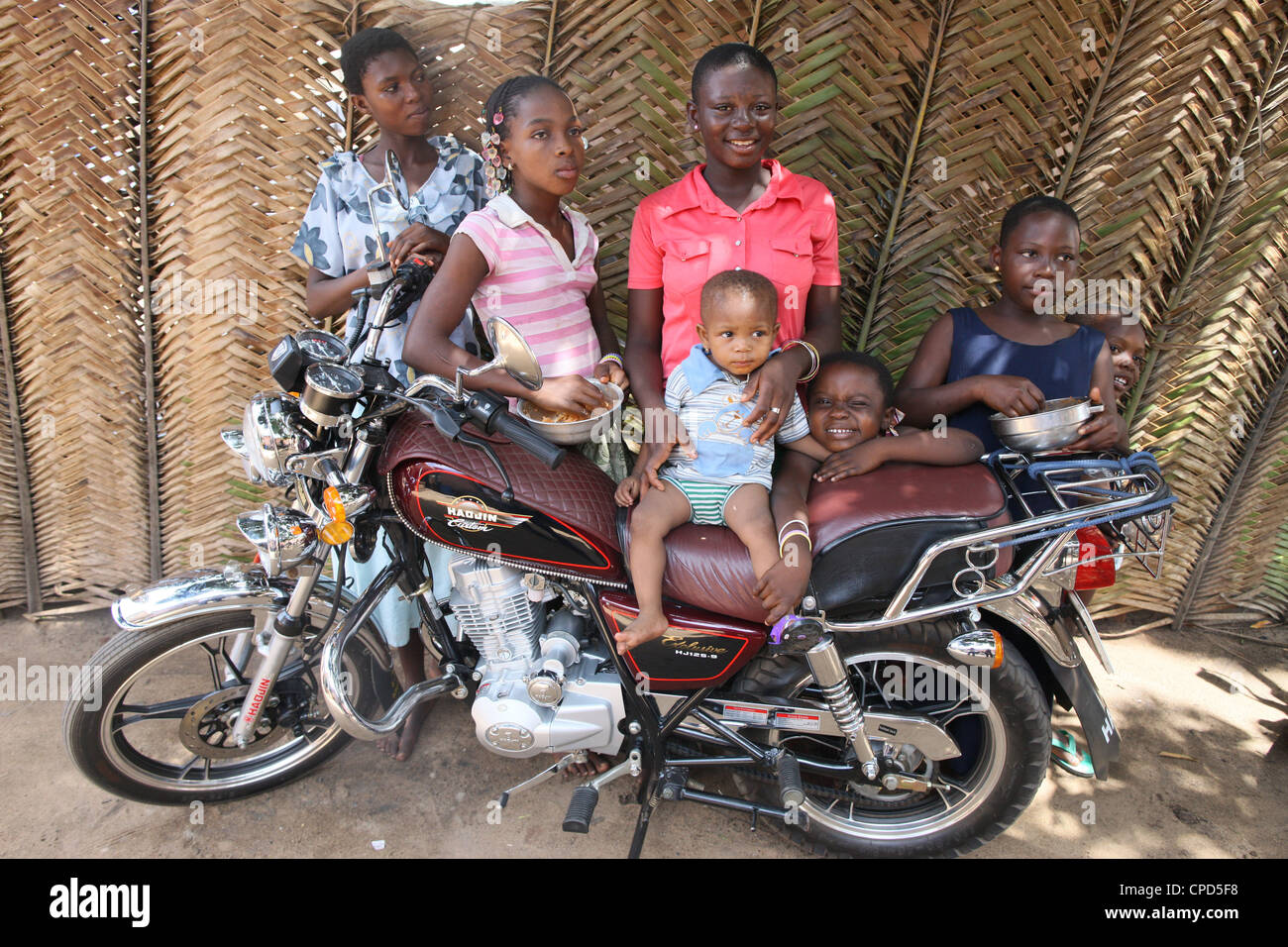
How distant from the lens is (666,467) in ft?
7.64

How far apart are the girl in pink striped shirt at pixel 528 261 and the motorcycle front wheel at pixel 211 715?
1061mm

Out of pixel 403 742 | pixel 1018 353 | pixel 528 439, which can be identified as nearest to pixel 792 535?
pixel 528 439

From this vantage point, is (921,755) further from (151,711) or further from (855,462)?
(151,711)

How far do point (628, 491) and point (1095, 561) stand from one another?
4.22ft

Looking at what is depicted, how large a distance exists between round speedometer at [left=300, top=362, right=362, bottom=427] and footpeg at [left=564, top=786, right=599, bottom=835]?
128cm

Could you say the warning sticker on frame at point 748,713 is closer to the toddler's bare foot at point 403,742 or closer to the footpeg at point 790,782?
the footpeg at point 790,782

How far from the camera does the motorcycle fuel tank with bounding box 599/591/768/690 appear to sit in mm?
2238

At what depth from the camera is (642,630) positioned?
2205mm

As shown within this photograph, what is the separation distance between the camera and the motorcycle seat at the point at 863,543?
2.12 meters

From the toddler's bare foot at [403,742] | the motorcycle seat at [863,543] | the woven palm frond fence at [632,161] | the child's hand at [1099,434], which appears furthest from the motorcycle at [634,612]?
the woven palm frond fence at [632,161]

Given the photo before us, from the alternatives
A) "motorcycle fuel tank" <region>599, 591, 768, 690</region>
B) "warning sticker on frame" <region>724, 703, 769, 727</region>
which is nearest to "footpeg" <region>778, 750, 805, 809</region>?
"warning sticker on frame" <region>724, 703, 769, 727</region>

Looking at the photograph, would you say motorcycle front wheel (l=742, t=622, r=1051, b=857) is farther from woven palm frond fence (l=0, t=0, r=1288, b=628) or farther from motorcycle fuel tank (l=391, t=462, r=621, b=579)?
woven palm frond fence (l=0, t=0, r=1288, b=628)

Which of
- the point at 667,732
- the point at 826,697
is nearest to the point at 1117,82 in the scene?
the point at 826,697

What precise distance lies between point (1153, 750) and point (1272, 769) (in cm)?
40
